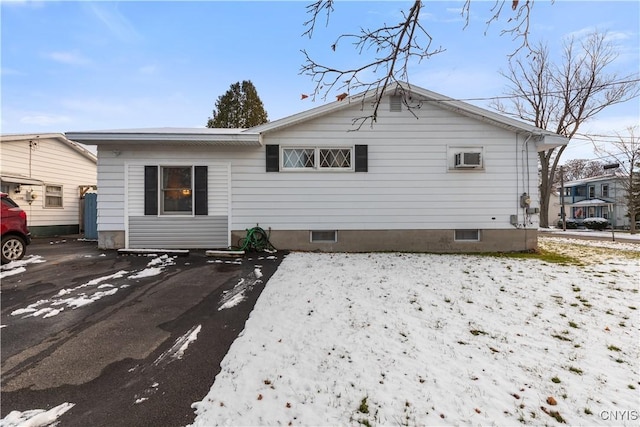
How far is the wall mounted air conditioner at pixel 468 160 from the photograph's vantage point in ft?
27.2

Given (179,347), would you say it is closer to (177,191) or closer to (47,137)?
(177,191)

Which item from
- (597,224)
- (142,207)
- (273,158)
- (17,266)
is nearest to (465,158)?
(273,158)

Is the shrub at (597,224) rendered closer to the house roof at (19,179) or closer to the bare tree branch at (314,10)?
the bare tree branch at (314,10)

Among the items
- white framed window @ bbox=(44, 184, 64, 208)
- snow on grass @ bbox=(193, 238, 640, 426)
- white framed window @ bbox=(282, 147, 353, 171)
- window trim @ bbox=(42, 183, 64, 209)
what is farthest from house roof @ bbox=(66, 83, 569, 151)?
white framed window @ bbox=(44, 184, 64, 208)

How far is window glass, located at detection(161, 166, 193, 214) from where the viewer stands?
27.5 feet

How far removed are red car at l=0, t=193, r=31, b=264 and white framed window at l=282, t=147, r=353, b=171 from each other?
6.31 m

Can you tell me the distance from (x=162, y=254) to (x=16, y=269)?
2715 mm

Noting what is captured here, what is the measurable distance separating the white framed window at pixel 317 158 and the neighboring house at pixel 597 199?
102ft

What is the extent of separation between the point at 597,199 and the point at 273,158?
4190cm

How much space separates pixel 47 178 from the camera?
1241 cm

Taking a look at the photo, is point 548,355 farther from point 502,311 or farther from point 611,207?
point 611,207

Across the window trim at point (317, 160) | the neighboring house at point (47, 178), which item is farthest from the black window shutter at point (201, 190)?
the neighboring house at point (47, 178)

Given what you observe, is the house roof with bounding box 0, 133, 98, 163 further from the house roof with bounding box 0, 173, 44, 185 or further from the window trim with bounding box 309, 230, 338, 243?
the window trim with bounding box 309, 230, 338, 243

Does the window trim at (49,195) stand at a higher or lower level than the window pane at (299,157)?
lower
